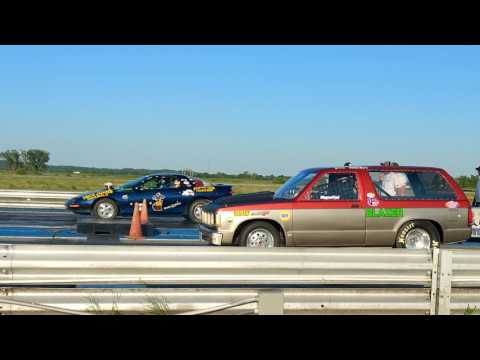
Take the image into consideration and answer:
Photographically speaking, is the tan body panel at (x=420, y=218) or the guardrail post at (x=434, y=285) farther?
the tan body panel at (x=420, y=218)

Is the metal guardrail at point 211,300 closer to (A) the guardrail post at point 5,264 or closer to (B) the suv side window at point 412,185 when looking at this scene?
(A) the guardrail post at point 5,264

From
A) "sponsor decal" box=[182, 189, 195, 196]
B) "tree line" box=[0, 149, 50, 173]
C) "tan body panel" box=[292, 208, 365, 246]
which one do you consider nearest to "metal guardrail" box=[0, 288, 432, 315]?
"tan body panel" box=[292, 208, 365, 246]

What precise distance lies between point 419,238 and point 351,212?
1310 mm

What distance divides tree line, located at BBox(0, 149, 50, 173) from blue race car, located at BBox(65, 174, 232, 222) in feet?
229

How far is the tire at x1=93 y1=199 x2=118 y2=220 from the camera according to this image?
1580cm

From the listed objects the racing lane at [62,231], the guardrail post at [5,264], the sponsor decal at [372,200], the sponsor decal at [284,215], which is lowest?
the racing lane at [62,231]

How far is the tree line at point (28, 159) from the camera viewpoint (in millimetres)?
85625

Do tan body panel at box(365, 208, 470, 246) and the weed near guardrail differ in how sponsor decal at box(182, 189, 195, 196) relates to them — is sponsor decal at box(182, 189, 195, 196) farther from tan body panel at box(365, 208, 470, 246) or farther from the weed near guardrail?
the weed near guardrail

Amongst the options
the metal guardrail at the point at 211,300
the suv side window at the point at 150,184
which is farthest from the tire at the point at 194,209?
the metal guardrail at the point at 211,300

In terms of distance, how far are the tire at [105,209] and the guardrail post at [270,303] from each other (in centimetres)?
1238

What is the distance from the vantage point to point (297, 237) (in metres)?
8.96

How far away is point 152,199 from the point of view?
15812 millimetres
